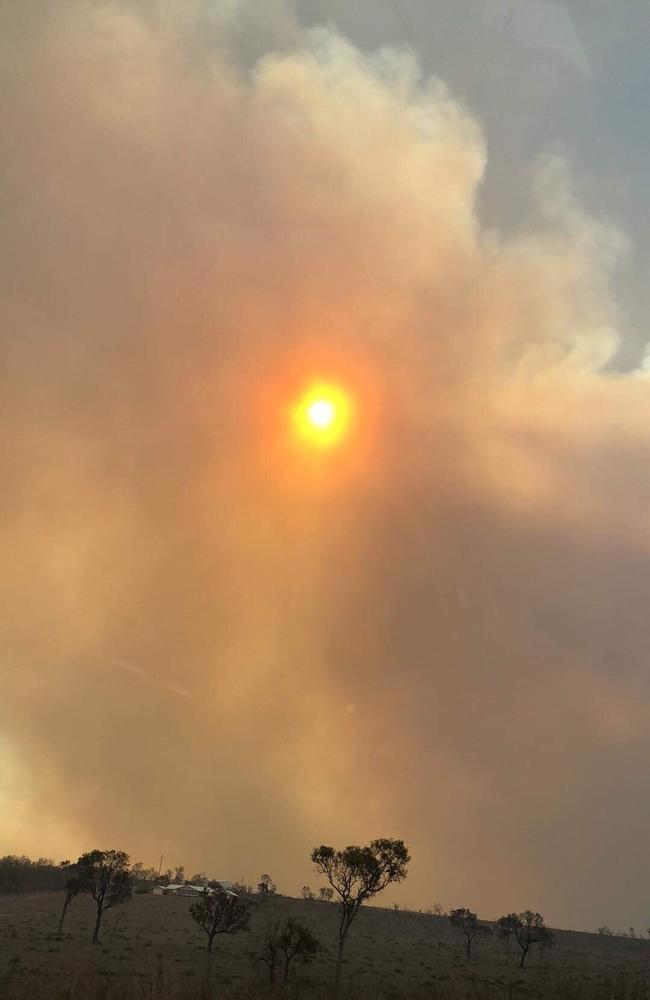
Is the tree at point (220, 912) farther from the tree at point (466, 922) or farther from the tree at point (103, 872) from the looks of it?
the tree at point (466, 922)

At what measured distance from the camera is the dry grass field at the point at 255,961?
29953mm

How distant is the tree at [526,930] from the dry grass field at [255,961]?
7.91 ft

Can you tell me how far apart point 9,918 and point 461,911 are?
6719cm

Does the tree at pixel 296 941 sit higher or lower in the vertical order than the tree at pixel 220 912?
higher

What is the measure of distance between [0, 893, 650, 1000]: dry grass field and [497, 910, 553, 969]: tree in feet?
7.91

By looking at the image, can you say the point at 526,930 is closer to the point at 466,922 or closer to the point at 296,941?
the point at 466,922

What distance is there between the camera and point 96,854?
73250mm

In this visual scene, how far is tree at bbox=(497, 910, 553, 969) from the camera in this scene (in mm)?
80375

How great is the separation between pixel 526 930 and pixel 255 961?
148ft

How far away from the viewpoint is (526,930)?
273 ft

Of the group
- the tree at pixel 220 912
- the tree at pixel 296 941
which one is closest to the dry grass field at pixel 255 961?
the tree at pixel 296 941

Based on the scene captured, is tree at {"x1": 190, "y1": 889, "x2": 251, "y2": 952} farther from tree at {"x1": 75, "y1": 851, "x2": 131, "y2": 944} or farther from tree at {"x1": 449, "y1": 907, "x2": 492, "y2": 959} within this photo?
tree at {"x1": 449, "y1": 907, "x2": 492, "y2": 959}

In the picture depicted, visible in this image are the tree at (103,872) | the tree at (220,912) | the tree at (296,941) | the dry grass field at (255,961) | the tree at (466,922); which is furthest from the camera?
the tree at (466,922)

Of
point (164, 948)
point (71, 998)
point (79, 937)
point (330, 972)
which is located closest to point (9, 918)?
point (79, 937)
